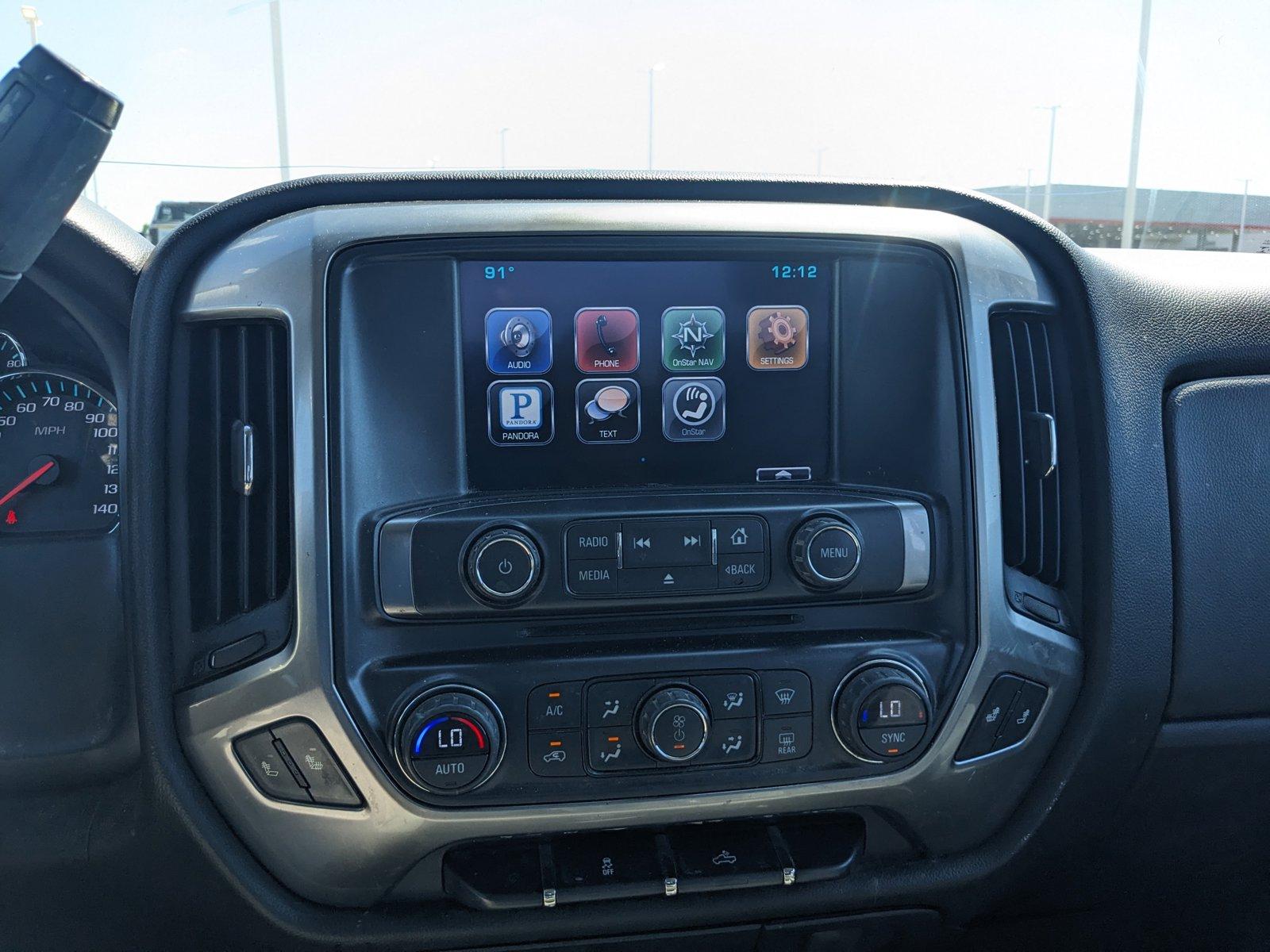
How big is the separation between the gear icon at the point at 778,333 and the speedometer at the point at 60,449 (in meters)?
0.92

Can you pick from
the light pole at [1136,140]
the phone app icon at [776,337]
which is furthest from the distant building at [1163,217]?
the phone app icon at [776,337]

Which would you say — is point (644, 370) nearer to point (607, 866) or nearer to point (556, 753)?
point (556, 753)

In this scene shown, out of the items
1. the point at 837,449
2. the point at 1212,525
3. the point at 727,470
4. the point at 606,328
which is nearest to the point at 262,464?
the point at 606,328

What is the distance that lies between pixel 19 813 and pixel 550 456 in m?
0.90

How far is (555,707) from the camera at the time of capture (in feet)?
4.21

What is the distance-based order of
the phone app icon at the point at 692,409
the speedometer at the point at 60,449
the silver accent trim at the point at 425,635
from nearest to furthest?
the silver accent trim at the point at 425,635
the phone app icon at the point at 692,409
the speedometer at the point at 60,449

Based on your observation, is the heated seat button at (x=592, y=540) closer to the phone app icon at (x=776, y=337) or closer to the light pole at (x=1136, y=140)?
the phone app icon at (x=776, y=337)

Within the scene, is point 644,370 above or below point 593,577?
above

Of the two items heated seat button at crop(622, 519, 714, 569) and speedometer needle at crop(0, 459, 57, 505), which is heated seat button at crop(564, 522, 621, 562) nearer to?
heated seat button at crop(622, 519, 714, 569)

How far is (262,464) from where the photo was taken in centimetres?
128

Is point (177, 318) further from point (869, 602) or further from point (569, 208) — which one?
point (869, 602)

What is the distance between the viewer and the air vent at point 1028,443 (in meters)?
1.41

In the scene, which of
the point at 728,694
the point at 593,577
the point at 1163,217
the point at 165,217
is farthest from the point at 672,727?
the point at 1163,217

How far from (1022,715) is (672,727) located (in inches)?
20.4
